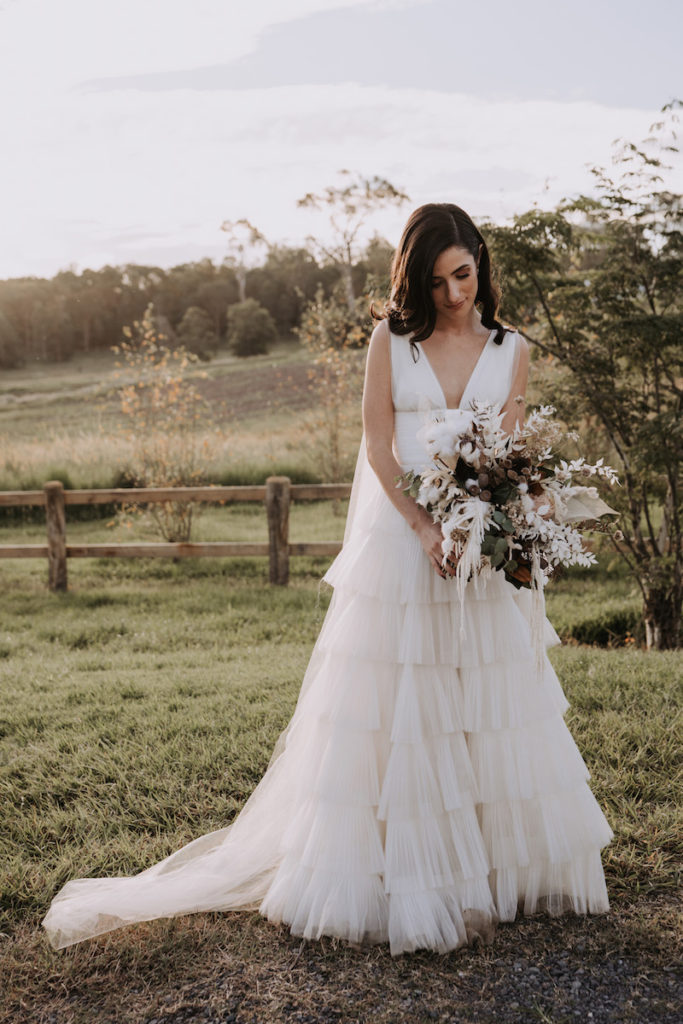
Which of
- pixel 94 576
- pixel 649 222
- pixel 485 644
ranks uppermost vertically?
pixel 649 222

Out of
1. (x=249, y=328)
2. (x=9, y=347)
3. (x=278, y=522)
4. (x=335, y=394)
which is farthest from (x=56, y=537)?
(x=9, y=347)

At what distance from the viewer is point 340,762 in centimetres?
275

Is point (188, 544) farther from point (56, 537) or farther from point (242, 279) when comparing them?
point (242, 279)

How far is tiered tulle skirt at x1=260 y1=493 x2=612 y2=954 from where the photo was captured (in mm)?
2699

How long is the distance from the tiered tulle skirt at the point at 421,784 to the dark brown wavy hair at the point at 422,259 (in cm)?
65

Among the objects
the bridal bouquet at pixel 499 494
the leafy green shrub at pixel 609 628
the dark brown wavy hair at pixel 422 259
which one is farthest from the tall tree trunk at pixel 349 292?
the bridal bouquet at pixel 499 494

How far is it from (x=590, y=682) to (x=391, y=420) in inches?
105

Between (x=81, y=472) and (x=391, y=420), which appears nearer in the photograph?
(x=391, y=420)

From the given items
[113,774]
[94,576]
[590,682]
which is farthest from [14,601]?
[590,682]

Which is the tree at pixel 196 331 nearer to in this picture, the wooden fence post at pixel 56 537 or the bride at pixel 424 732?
the wooden fence post at pixel 56 537

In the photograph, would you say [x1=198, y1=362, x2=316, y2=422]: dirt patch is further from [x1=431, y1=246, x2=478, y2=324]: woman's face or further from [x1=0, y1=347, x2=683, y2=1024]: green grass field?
[x1=431, y1=246, x2=478, y2=324]: woman's face

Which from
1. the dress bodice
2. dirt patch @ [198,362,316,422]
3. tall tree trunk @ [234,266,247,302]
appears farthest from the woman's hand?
tall tree trunk @ [234,266,247,302]

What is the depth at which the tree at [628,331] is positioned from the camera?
591 centimetres

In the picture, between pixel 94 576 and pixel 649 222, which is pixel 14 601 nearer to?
pixel 94 576
